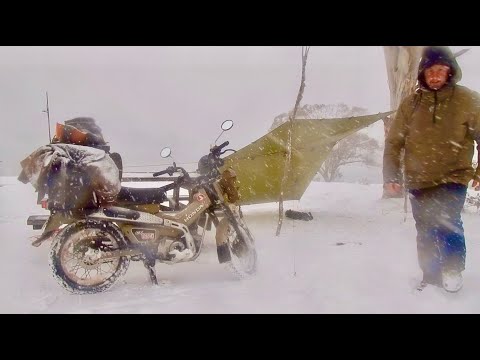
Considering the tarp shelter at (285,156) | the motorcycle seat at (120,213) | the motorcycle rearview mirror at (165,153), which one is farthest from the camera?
the tarp shelter at (285,156)

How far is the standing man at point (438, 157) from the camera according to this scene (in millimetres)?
1963

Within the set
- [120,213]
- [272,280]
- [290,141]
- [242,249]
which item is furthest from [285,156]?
[120,213]

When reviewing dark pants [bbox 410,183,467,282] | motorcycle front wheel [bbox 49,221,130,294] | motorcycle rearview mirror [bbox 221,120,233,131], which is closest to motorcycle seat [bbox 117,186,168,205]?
motorcycle front wheel [bbox 49,221,130,294]

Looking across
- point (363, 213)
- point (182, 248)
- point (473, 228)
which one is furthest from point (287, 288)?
point (473, 228)

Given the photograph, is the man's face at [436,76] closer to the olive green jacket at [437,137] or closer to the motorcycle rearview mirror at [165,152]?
the olive green jacket at [437,137]

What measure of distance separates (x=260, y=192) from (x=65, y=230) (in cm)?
211

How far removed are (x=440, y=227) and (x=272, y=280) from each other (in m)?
1.00

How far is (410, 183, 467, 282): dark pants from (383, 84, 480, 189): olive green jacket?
0.21 feet

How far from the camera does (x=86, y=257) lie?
2037mm

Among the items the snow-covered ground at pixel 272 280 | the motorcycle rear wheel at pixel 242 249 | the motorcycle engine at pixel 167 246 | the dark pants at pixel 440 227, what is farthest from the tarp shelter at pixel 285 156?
the dark pants at pixel 440 227

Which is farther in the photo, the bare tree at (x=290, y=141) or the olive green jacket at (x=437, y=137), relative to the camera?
the bare tree at (x=290, y=141)

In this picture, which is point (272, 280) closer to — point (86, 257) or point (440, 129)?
point (86, 257)
